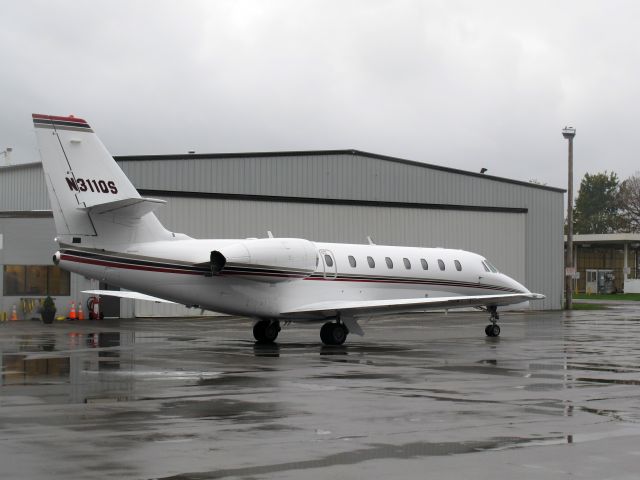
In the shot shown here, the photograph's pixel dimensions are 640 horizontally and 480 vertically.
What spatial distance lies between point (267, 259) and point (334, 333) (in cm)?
283

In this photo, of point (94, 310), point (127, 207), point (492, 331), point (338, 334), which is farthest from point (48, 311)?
point (492, 331)

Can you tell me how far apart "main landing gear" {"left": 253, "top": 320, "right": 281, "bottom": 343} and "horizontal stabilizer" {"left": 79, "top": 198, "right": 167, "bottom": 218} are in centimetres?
515

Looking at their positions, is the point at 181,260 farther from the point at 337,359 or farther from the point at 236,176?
the point at 236,176

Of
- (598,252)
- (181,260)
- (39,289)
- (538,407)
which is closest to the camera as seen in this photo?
(538,407)

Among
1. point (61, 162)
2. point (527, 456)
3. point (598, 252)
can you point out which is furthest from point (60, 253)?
point (598, 252)

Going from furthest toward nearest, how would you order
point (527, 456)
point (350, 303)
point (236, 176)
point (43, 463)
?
1. point (236, 176)
2. point (350, 303)
3. point (527, 456)
4. point (43, 463)

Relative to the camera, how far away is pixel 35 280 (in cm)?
3972

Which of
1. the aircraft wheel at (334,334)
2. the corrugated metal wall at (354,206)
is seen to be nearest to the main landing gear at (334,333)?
the aircraft wheel at (334,334)

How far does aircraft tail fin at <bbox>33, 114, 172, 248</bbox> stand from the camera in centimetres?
2314

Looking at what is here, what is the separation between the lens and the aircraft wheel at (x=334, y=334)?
26.4m

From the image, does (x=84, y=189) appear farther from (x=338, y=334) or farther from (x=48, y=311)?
(x=48, y=311)

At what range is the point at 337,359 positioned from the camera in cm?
2162

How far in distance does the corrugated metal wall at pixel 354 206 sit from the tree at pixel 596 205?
99.4 meters

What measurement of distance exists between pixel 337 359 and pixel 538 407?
342 inches
